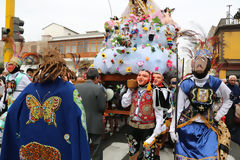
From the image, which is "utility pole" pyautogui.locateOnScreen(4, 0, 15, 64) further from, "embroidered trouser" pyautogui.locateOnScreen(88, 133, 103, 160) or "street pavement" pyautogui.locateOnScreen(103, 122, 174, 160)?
"embroidered trouser" pyautogui.locateOnScreen(88, 133, 103, 160)

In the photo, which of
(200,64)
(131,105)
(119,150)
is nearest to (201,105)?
(200,64)

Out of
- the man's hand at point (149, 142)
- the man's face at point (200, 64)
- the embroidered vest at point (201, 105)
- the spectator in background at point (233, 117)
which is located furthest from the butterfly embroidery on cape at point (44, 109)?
the spectator in background at point (233, 117)

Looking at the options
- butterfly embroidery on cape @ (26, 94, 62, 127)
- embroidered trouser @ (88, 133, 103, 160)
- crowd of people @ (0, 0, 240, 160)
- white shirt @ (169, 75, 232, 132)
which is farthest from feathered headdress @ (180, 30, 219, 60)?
butterfly embroidery on cape @ (26, 94, 62, 127)

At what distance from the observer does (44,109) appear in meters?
1.69

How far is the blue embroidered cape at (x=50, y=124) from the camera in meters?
1.64

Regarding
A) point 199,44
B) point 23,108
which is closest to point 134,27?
point 199,44

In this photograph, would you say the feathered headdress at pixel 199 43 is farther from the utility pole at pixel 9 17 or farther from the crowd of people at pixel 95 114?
the utility pole at pixel 9 17

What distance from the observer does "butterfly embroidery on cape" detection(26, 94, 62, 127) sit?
65.8 inches

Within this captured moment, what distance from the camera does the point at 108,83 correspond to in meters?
6.18

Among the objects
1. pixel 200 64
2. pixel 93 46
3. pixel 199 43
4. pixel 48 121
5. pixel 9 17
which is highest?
pixel 93 46

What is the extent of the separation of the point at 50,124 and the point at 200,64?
2.30 m

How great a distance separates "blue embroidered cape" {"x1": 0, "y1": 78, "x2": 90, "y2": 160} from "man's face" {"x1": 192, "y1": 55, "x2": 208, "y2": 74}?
1997 millimetres

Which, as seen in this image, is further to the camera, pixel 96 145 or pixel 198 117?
pixel 96 145

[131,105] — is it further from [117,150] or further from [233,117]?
[233,117]
